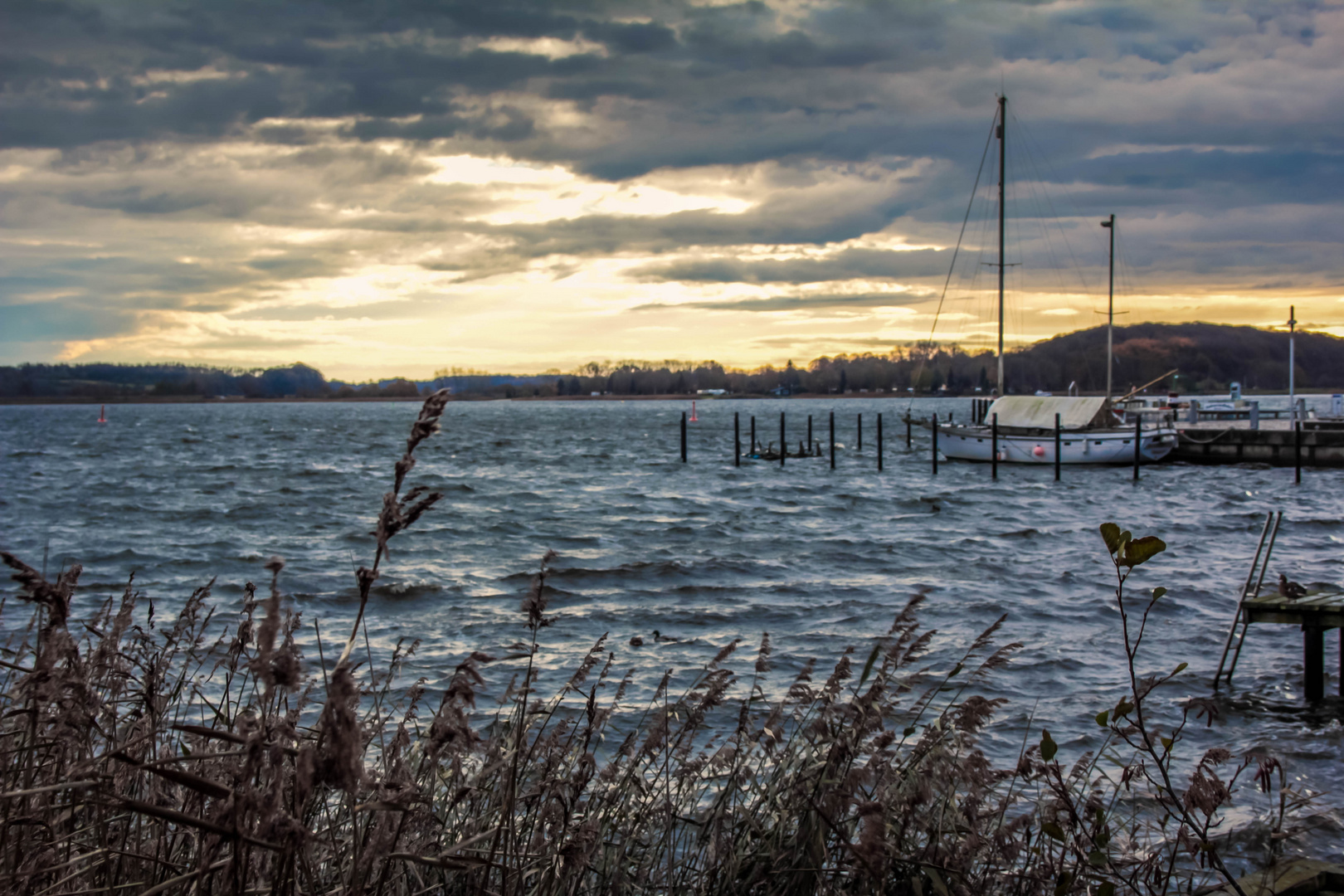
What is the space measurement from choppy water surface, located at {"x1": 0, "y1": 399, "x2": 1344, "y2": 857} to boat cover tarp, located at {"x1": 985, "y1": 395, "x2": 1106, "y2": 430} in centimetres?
251

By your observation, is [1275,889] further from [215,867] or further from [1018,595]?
[1018,595]

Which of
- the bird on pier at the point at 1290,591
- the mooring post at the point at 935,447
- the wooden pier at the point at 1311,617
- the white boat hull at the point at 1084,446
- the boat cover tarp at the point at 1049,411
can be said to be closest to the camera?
the wooden pier at the point at 1311,617

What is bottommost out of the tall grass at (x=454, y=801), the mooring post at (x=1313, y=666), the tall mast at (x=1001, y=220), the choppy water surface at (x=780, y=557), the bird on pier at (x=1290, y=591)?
the choppy water surface at (x=780, y=557)

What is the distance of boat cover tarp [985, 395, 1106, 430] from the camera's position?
4338cm

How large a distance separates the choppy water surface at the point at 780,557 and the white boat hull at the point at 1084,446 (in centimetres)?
77

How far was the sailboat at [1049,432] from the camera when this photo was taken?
135ft

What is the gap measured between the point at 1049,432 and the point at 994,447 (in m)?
3.46

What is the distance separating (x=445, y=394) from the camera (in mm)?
1709

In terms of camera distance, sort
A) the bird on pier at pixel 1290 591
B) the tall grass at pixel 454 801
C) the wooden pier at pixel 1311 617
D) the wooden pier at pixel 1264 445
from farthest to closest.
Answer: the wooden pier at pixel 1264 445, the bird on pier at pixel 1290 591, the wooden pier at pixel 1311 617, the tall grass at pixel 454 801

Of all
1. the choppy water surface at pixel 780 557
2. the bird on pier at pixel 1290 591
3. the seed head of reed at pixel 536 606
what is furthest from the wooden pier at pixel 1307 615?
the seed head of reed at pixel 536 606

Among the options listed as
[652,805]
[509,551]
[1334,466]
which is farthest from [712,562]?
[1334,466]

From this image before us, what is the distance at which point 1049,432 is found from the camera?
43250mm

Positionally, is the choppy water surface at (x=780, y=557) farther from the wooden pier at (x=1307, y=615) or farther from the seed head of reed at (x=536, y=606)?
the seed head of reed at (x=536, y=606)

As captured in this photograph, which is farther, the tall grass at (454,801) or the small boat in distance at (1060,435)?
the small boat in distance at (1060,435)
